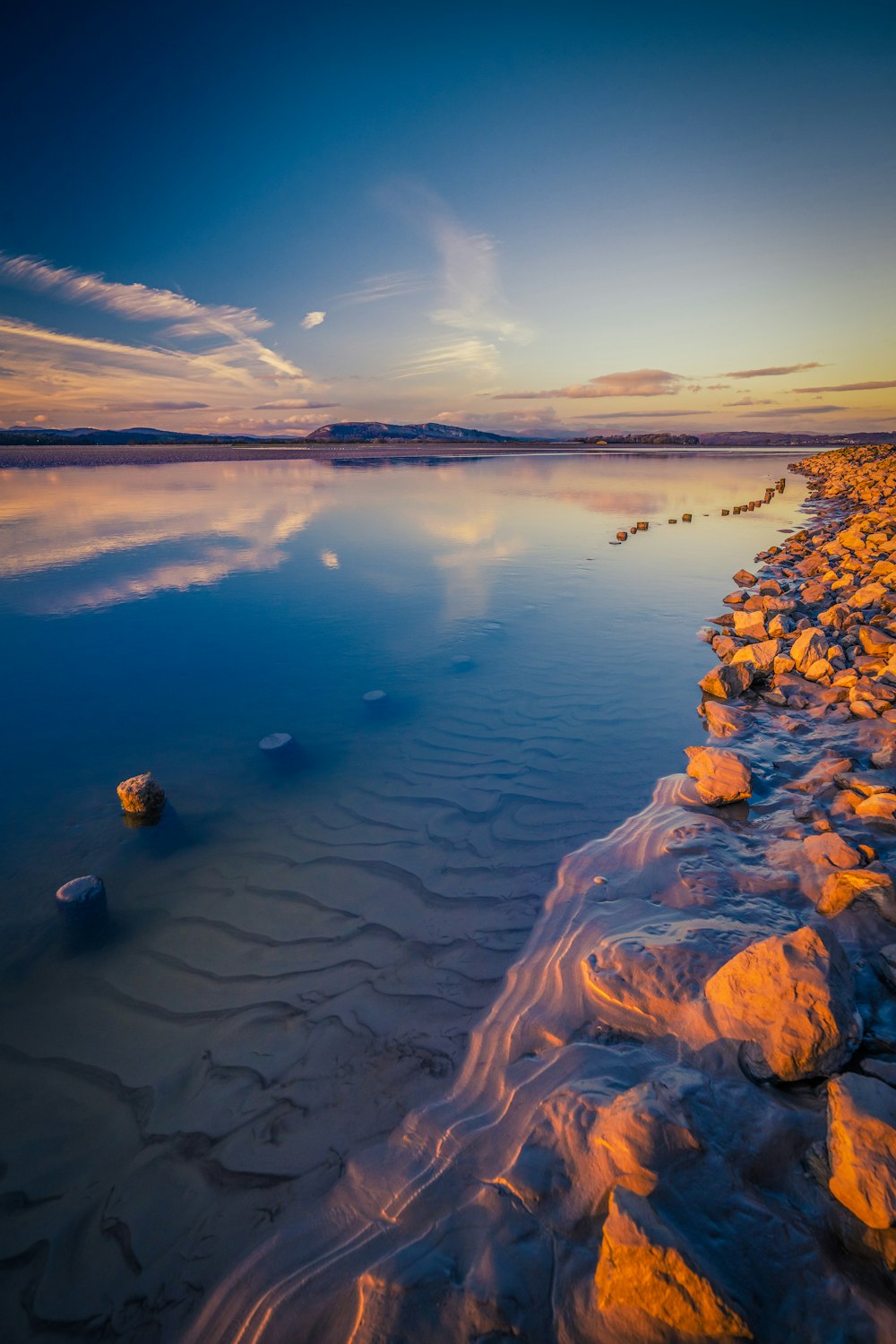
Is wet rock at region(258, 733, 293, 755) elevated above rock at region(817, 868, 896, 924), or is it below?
below

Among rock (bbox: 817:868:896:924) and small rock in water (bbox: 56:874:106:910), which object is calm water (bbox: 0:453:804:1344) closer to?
small rock in water (bbox: 56:874:106:910)

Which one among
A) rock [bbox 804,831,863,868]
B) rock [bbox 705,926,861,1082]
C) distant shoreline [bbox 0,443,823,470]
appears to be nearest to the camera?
rock [bbox 705,926,861,1082]

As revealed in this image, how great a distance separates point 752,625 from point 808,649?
200 centimetres

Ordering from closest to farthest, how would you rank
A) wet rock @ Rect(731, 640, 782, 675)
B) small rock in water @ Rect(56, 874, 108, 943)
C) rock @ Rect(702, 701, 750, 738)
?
small rock in water @ Rect(56, 874, 108, 943), rock @ Rect(702, 701, 750, 738), wet rock @ Rect(731, 640, 782, 675)

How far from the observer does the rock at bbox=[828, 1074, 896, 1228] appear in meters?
1.88

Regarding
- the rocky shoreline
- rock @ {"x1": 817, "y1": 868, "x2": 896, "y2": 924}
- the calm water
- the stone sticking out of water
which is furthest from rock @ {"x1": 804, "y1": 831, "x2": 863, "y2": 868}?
the stone sticking out of water

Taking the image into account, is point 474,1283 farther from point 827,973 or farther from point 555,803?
point 555,803

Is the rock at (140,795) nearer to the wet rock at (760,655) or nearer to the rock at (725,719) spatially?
the rock at (725,719)

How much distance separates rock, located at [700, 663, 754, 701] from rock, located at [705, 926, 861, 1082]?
5.19 metres

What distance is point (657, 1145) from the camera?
221cm

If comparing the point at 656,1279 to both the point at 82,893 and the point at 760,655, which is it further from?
the point at 760,655

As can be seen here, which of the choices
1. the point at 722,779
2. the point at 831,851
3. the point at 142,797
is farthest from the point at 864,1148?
the point at 142,797

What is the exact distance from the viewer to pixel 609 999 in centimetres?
312

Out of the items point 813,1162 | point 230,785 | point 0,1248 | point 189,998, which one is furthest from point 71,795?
point 813,1162
